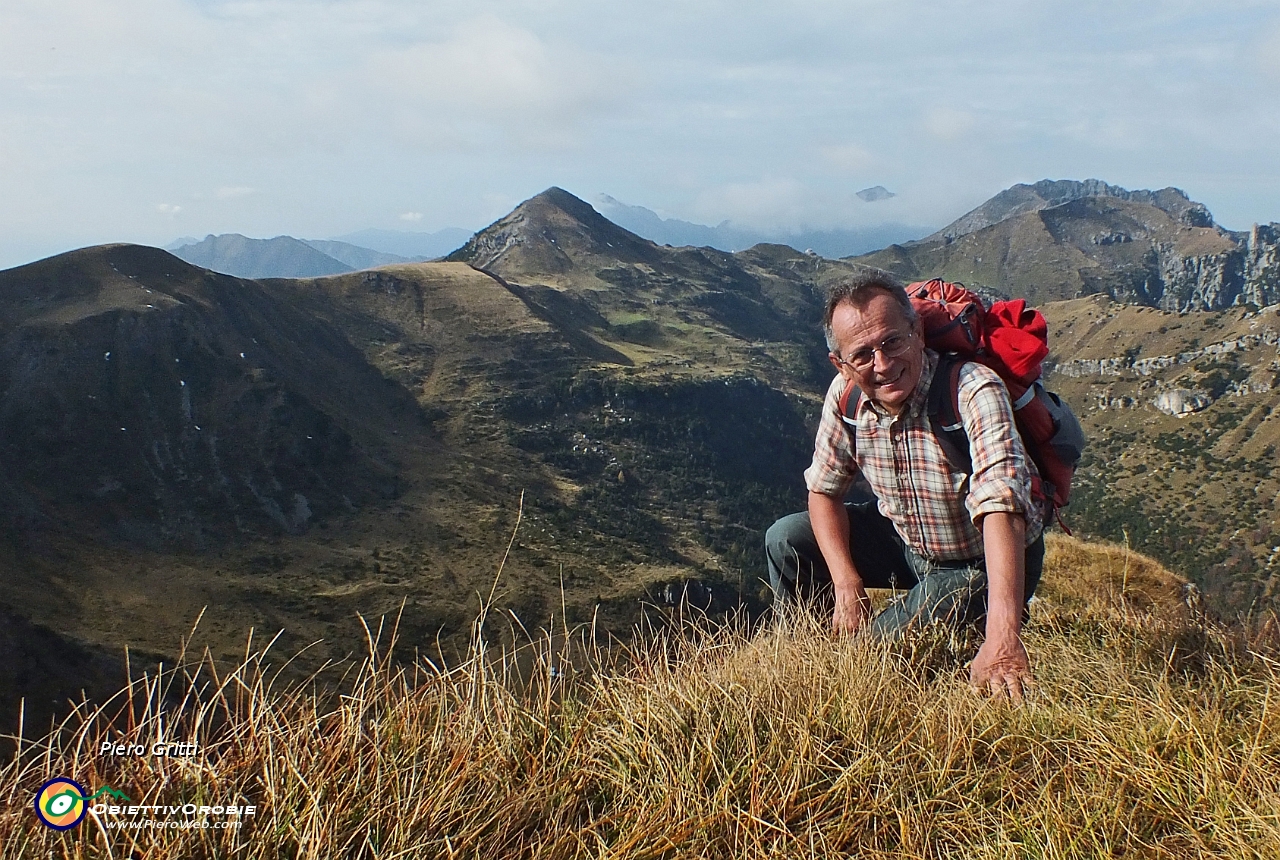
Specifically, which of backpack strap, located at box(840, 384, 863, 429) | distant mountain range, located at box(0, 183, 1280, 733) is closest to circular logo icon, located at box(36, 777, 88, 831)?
backpack strap, located at box(840, 384, 863, 429)

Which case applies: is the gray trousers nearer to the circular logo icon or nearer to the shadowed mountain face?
the circular logo icon

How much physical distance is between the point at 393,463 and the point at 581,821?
370 ft

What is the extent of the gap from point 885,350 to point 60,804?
10.8ft

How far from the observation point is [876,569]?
4.58 m

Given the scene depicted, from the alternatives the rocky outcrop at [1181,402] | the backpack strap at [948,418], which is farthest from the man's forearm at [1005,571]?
the rocky outcrop at [1181,402]

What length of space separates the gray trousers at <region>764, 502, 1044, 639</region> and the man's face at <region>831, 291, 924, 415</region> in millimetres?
923

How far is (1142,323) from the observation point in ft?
631

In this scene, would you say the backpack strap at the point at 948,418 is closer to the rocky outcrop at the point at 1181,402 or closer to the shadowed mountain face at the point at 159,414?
the shadowed mountain face at the point at 159,414

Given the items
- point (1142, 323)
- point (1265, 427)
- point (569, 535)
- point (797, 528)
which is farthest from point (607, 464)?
point (1142, 323)

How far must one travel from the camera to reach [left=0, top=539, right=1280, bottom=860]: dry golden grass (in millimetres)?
2188

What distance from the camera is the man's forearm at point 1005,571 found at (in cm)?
323

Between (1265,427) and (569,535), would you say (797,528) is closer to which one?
(569,535)

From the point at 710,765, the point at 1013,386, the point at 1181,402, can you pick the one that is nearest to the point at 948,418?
the point at 1013,386

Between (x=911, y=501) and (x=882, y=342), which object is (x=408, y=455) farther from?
(x=882, y=342)
